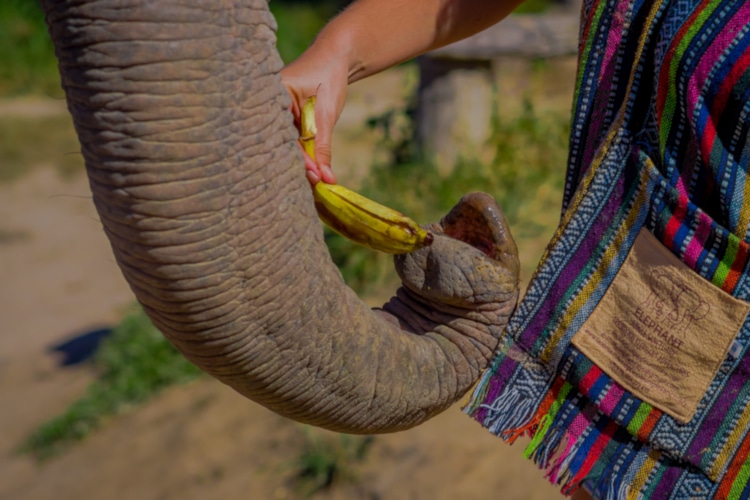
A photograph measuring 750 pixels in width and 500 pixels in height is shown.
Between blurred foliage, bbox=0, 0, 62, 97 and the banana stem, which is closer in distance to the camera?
the banana stem

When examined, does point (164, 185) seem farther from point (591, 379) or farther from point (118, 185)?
point (591, 379)

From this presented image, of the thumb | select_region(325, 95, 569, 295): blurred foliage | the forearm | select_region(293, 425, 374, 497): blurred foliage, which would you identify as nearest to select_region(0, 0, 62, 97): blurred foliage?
select_region(325, 95, 569, 295): blurred foliage

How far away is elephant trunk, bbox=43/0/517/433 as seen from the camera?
2.22ft

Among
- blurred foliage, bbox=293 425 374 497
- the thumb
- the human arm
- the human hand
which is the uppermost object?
the human arm

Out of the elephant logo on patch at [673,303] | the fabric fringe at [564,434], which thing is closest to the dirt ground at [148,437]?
the fabric fringe at [564,434]

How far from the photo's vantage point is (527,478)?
2.31 m

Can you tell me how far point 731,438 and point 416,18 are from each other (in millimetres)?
592

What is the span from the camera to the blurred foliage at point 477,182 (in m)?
3.39

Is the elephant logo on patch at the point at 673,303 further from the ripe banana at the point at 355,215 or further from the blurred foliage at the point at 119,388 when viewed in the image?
the blurred foliage at the point at 119,388

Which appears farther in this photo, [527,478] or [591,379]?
[527,478]

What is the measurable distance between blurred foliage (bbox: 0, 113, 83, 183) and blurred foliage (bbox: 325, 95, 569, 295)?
133 inches

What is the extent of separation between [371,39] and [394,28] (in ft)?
0.12

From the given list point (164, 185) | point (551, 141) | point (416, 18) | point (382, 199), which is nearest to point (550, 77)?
point (551, 141)

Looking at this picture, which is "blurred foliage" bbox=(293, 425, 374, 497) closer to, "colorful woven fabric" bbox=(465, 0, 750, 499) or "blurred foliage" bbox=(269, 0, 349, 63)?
"colorful woven fabric" bbox=(465, 0, 750, 499)
